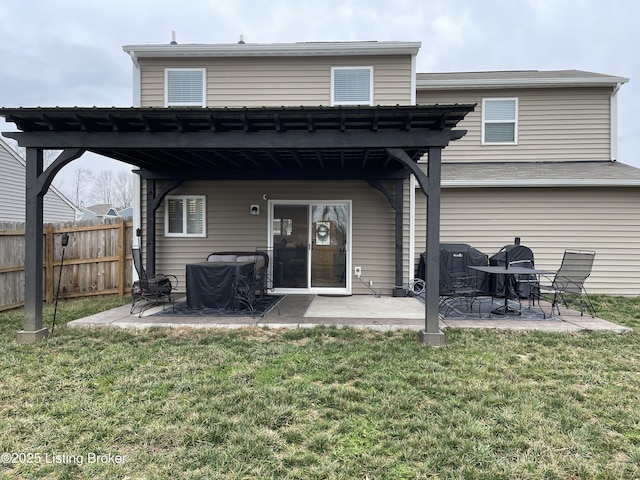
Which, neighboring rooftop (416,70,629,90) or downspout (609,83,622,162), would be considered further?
downspout (609,83,622,162)

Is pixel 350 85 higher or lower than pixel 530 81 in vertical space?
lower

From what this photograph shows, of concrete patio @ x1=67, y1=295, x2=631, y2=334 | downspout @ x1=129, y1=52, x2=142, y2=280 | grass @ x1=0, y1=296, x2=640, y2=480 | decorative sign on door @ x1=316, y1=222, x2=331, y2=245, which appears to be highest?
downspout @ x1=129, y1=52, x2=142, y2=280

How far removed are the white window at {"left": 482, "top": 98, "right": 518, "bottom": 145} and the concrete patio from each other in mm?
4281

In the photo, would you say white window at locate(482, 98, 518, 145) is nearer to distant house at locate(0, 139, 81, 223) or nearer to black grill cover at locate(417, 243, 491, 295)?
black grill cover at locate(417, 243, 491, 295)

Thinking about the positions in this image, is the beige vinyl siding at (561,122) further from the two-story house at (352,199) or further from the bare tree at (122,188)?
the bare tree at (122,188)

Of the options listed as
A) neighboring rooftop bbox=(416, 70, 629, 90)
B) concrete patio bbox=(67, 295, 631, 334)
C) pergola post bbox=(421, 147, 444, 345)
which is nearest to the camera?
pergola post bbox=(421, 147, 444, 345)

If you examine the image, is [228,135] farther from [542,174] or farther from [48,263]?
[542,174]

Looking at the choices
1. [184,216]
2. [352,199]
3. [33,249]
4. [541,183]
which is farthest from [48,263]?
[541,183]

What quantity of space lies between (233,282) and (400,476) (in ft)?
14.2

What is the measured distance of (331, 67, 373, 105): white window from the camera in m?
7.52

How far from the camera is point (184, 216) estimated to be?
7.85 meters

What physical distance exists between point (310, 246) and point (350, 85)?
11.4 feet

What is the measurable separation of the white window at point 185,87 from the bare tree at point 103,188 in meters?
34.8

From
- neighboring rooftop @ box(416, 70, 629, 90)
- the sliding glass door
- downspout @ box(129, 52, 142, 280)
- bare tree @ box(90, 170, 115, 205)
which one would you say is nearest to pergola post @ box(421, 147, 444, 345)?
the sliding glass door
